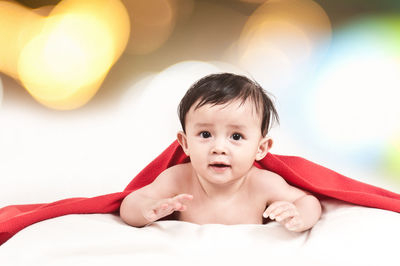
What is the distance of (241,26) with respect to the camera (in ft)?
7.70

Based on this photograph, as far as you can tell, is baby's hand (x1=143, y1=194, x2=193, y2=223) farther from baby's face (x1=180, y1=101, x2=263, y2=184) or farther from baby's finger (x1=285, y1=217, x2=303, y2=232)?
baby's finger (x1=285, y1=217, x2=303, y2=232)

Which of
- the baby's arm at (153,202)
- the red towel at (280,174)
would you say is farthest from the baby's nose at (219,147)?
the red towel at (280,174)

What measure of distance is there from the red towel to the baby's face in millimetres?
203

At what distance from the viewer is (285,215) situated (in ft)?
3.53

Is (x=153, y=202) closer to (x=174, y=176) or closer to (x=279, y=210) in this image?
(x=174, y=176)

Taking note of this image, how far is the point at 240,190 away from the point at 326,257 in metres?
0.32

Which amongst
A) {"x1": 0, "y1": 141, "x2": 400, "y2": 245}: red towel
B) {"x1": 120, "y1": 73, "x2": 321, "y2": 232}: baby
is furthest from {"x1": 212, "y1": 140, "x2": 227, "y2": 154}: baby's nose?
{"x1": 0, "y1": 141, "x2": 400, "y2": 245}: red towel

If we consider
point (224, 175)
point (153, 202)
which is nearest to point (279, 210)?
point (224, 175)

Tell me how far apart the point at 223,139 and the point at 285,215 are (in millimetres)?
233

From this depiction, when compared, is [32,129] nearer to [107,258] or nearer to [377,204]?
[107,258]

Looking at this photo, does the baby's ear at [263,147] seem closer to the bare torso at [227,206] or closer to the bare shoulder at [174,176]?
the bare torso at [227,206]

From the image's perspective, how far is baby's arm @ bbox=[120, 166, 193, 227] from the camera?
1.10m

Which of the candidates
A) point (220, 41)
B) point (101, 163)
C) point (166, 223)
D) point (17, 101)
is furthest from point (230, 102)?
point (17, 101)

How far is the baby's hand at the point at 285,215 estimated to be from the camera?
1068 mm
